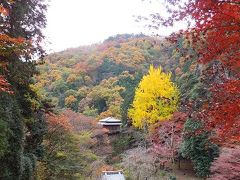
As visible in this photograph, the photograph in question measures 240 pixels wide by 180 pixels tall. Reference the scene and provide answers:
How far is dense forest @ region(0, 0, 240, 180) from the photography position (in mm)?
6305

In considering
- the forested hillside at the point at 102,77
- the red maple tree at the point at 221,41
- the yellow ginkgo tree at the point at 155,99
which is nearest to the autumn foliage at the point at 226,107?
the red maple tree at the point at 221,41

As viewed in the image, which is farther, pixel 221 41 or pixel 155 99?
pixel 155 99

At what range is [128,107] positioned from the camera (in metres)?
32.8

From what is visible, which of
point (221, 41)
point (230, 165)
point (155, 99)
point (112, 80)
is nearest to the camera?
point (221, 41)

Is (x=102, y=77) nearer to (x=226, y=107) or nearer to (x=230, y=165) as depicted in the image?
(x=230, y=165)

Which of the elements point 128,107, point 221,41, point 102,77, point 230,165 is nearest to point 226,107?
point 221,41

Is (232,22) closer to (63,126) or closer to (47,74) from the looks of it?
(63,126)

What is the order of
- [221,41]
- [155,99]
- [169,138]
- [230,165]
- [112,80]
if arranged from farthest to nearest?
[112,80]
[155,99]
[169,138]
[230,165]
[221,41]

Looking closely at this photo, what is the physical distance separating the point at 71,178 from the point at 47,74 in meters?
31.2

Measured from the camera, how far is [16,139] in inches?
425

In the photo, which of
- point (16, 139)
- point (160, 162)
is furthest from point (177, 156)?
point (16, 139)

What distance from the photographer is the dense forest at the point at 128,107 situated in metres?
6.30

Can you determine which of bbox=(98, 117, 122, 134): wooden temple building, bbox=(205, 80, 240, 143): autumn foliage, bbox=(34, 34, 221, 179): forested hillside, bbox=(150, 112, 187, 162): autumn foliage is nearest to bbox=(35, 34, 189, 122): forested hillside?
bbox=(34, 34, 221, 179): forested hillside

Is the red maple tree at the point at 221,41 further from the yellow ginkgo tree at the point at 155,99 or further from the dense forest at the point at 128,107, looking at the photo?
the yellow ginkgo tree at the point at 155,99
